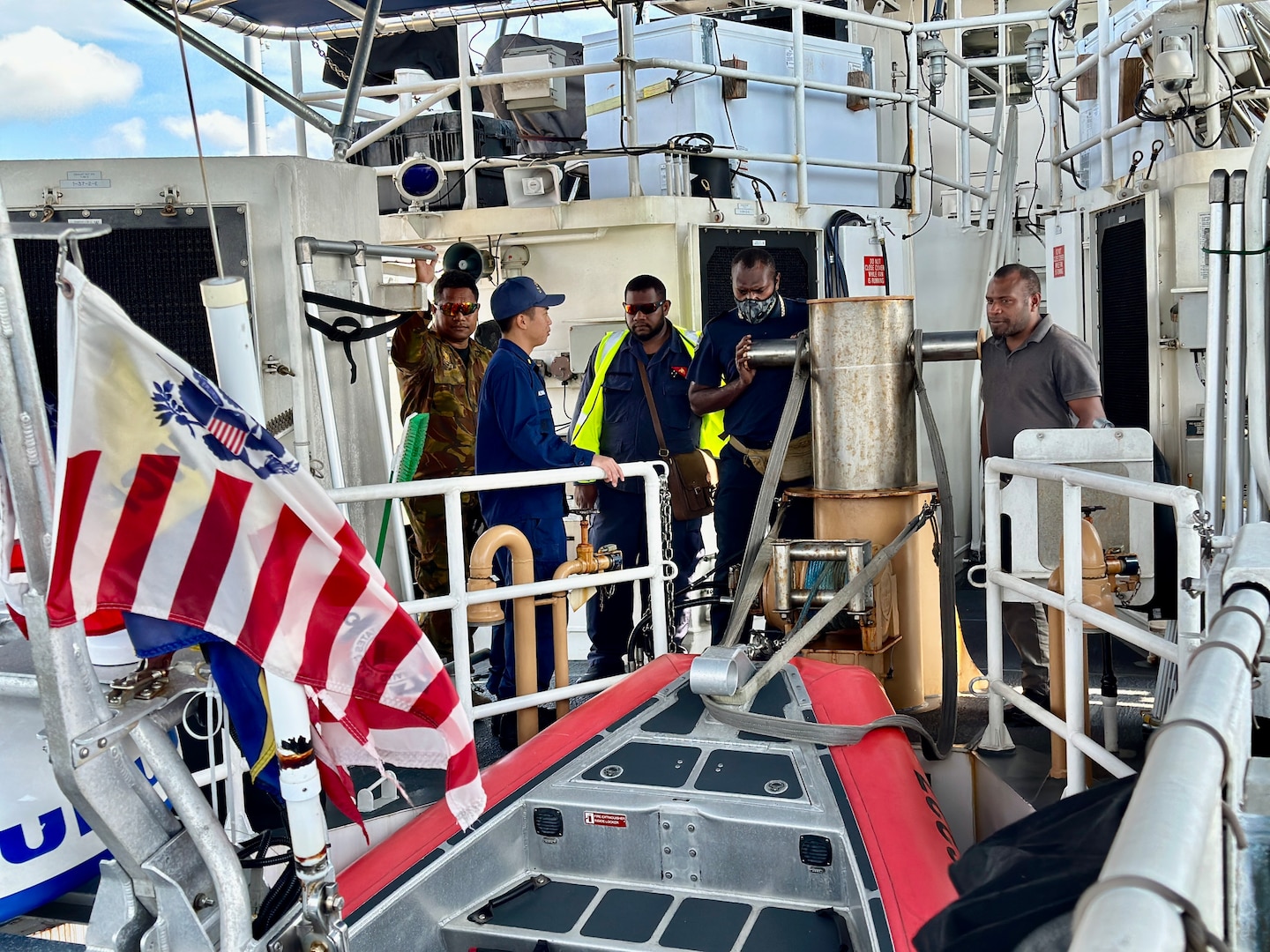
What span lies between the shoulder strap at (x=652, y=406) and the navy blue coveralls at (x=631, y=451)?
0.09 feet

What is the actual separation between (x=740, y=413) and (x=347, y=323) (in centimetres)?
181

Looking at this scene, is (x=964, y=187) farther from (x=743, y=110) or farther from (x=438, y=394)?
(x=438, y=394)

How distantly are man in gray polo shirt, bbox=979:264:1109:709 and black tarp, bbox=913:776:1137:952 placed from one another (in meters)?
3.17

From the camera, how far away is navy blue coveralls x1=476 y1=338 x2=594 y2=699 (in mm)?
4746

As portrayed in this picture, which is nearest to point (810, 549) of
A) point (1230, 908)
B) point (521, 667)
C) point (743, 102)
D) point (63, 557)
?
point (521, 667)

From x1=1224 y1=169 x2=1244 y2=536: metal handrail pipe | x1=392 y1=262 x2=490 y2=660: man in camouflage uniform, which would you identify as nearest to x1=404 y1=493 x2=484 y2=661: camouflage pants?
x1=392 y1=262 x2=490 y2=660: man in camouflage uniform

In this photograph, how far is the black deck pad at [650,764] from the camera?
3361 mm

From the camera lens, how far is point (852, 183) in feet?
32.1

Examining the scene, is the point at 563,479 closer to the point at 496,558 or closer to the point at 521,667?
the point at 521,667

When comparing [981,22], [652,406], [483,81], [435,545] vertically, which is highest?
[981,22]

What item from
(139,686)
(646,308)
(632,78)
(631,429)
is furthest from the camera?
(632,78)

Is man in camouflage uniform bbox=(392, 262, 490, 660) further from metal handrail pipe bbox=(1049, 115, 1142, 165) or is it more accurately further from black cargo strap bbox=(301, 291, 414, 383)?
metal handrail pipe bbox=(1049, 115, 1142, 165)

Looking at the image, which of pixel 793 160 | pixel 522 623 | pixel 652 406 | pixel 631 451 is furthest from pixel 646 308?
pixel 793 160

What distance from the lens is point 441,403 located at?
5.66 m
